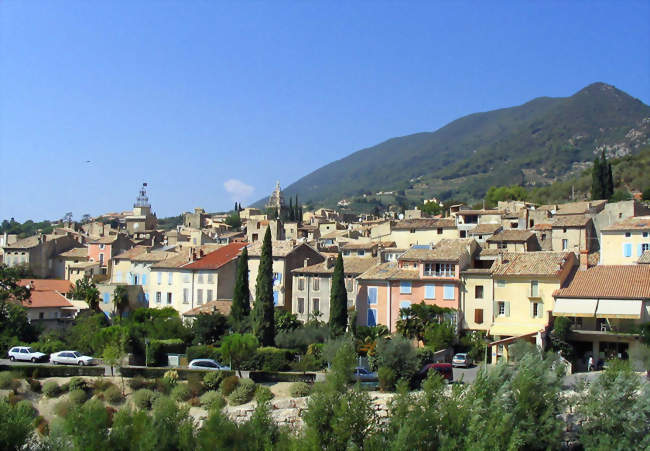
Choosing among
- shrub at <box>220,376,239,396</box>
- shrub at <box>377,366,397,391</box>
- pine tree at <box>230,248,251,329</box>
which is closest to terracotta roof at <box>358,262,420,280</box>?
pine tree at <box>230,248,251,329</box>

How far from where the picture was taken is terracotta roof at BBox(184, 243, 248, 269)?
193ft

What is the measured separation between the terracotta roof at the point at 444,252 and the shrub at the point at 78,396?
21979mm

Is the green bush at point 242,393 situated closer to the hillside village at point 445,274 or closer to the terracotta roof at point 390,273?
the hillside village at point 445,274

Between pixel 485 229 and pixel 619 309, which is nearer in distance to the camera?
pixel 619 309

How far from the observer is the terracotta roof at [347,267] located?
2088 inches

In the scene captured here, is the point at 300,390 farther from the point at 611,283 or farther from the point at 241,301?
the point at 611,283

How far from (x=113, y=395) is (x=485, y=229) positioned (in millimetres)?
33253

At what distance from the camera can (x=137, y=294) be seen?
209ft

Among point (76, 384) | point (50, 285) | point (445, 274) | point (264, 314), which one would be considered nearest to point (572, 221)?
point (445, 274)

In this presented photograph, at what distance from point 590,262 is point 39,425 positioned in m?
37.3

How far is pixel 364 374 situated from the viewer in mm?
39188

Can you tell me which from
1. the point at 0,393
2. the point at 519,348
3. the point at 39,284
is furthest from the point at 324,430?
the point at 39,284

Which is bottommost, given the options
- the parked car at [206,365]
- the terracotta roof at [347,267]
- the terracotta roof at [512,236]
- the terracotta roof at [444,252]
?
the parked car at [206,365]

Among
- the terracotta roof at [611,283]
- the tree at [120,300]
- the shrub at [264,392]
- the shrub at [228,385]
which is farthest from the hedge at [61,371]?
the terracotta roof at [611,283]
